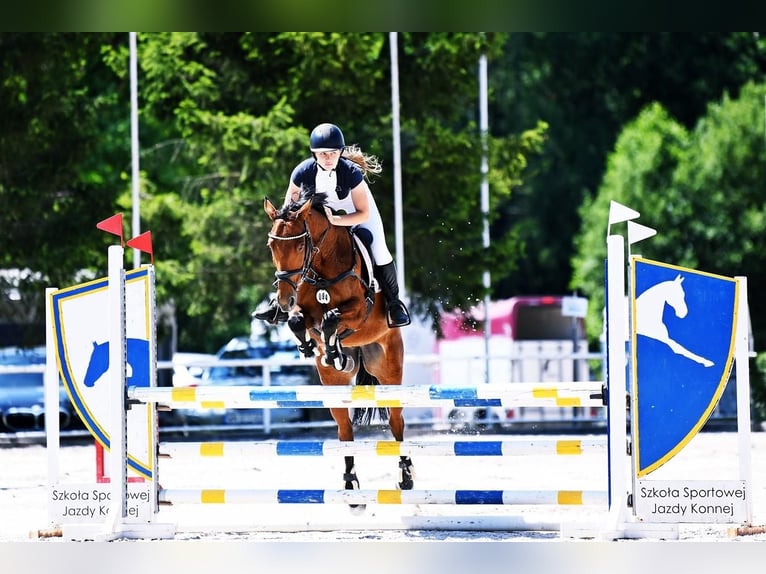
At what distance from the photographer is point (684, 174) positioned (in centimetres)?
2011

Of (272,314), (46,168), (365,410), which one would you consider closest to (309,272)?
(272,314)

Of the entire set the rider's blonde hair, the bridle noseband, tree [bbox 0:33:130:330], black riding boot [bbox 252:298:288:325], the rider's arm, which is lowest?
black riding boot [bbox 252:298:288:325]

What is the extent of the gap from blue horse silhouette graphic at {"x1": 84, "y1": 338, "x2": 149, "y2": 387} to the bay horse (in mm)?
605

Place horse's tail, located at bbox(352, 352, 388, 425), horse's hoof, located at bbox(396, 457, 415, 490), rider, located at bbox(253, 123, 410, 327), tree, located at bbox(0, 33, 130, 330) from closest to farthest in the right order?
rider, located at bbox(253, 123, 410, 327), horse's hoof, located at bbox(396, 457, 415, 490), horse's tail, located at bbox(352, 352, 388, 425), tree, located at bbox(0, 33, 130, 330)

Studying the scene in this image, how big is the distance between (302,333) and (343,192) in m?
Result: 0.68

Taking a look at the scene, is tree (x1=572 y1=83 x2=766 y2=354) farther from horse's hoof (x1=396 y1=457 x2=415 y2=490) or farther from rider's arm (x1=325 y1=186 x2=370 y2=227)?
rider's arm (x1=325 y1=186 x2=370 y2=227)

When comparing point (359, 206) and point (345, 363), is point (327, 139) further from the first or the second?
point (345, 363)

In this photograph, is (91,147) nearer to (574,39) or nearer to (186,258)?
(186,258)

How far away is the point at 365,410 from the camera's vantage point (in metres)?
6.17

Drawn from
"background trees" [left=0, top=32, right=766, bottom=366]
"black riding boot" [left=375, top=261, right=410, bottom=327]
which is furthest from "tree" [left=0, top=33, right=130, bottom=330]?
A: "black riding boot" [left=375, top=261, right=410, bottom=327]

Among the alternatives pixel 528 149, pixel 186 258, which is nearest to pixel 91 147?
pixel 186 258

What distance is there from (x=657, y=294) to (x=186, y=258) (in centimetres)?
846

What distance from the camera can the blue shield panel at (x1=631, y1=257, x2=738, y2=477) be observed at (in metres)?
4.77

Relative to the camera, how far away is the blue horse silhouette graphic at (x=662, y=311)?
4773 millimetres
